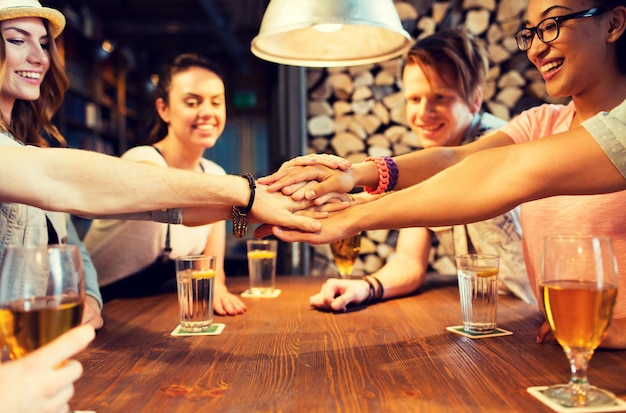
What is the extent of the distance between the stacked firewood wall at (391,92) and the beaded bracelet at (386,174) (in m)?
1.73

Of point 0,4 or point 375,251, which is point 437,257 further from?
point 0,4

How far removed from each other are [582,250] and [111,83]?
7506 mm

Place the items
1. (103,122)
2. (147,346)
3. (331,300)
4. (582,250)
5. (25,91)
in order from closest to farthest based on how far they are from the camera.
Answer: (582,250) → (147,346) → (331,300) → (25,91) → (103,122)

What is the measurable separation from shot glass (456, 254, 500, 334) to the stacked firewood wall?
2.17m

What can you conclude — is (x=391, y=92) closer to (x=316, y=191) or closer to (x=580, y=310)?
(x=316, y=191)

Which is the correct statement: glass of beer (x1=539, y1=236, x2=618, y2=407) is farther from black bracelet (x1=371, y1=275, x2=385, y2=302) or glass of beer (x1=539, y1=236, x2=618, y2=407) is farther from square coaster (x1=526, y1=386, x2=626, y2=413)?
black bracelet (x1=371, y1=275, x2=385, y2=302)

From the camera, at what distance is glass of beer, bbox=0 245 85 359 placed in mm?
723

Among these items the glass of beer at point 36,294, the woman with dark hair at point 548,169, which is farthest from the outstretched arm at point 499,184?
the glass of beer at point 36,294

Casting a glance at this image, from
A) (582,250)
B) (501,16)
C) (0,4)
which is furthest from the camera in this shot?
(501,16)

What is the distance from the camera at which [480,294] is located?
1237 mm

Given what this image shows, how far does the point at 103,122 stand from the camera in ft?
23.8

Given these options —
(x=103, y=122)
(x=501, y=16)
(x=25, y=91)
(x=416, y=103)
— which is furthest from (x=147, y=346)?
(x=103, y=122)

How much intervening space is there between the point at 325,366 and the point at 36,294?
0.50 meters

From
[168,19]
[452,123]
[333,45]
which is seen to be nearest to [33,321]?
[333,45]
